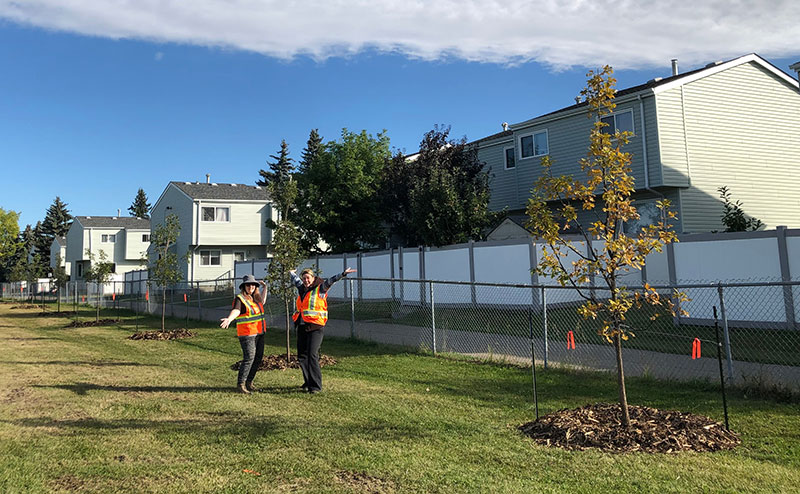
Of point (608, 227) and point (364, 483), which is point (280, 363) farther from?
point (608, 227)

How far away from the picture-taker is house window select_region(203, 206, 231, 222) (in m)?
37.5

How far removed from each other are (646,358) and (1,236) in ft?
231

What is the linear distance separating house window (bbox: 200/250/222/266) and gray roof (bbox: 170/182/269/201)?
381cm

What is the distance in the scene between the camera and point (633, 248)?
213 inches

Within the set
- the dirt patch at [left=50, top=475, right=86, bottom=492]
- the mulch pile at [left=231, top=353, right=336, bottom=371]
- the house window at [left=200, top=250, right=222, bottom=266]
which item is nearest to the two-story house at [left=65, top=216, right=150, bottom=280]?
the house window at [left=200, top=250, right=222, bottom=266]

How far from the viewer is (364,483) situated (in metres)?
4.36

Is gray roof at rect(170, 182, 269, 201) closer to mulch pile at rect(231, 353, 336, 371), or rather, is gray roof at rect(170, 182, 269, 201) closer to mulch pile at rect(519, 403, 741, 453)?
mulch pile at rect(231, 353, 336, 371)

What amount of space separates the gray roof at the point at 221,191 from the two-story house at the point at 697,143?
2016 centimetres

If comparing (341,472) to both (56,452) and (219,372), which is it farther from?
(219,372)

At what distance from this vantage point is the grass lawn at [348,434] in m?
4.40

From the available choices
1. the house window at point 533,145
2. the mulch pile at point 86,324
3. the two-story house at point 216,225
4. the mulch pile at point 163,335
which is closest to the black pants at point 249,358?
the mulch pile at point 163,335

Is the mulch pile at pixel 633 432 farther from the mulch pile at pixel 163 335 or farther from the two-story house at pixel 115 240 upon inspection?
the two-story house at pixel 115 240

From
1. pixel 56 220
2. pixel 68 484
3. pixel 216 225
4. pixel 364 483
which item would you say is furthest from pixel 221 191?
pixel 56 220

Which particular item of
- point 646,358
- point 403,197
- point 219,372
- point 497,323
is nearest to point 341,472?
point 219,372
